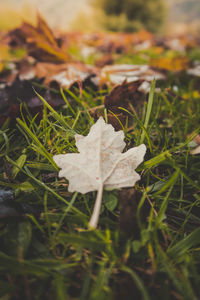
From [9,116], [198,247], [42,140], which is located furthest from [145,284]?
[9,116]

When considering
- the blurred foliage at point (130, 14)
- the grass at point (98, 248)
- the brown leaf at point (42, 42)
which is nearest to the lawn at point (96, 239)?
the grass at point (98, 248)

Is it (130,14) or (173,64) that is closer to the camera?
(173,64)

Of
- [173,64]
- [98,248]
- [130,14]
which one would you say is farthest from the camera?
[130,14]

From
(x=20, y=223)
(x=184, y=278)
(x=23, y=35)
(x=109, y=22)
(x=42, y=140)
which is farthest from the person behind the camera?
(x=109, y=22)

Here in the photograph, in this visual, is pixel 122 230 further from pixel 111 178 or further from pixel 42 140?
pixel 42 140

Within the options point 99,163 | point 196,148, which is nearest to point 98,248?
point 99,163

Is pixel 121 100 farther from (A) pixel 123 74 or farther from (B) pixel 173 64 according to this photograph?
(B) pixel 173 64
